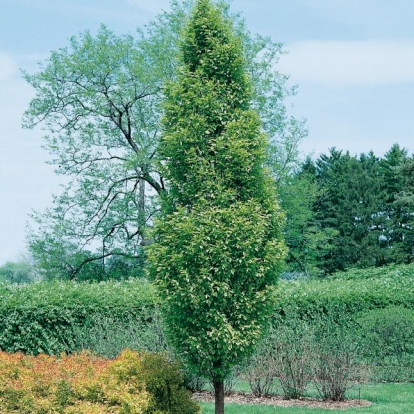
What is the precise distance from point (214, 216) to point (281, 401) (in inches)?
167

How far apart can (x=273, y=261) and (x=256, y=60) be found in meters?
18.8

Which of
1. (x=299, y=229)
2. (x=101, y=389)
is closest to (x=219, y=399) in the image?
(x=101, y=389)

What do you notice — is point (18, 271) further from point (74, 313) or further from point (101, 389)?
point (101, 389)

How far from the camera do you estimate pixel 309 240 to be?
100ft

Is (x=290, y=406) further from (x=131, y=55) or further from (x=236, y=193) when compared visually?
(x=131, y=55)

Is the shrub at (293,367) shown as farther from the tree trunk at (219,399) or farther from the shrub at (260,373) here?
the tree trunk at (219,399)

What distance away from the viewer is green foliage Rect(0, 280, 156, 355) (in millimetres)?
12344

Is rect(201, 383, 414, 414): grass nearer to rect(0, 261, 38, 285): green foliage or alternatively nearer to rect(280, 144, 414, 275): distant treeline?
rect(280, 144, 414, 275): distant treeline

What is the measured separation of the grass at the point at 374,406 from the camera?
30.1ft

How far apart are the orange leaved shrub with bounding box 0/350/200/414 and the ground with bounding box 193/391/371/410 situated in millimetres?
2921

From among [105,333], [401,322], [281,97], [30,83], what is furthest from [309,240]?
[105,333]

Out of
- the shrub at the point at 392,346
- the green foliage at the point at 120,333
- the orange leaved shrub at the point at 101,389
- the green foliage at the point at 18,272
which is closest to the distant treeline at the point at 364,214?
the green foliage at the point at 18,272

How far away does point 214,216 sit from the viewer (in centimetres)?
722

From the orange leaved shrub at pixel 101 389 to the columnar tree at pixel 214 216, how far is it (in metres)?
0.38
